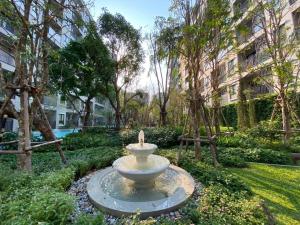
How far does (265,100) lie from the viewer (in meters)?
15.8

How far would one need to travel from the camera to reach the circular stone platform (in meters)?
3.97

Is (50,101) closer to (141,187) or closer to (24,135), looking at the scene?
(24,135)

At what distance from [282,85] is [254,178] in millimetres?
6527

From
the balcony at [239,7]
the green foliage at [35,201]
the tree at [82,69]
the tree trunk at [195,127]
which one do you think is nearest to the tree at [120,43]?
the tree at [82,69]

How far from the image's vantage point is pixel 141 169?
15.9ft

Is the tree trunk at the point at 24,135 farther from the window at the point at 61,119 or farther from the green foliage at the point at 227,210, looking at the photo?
the window at the point at 61,119

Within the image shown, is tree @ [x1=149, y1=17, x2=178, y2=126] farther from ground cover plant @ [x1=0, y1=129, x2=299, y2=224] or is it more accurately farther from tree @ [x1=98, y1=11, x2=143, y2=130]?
ground cover plant @ [x1=0, y1=129, x2=299, y2=224]

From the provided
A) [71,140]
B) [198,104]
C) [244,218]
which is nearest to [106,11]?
[71,140]

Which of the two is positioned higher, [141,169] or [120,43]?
[120,43]

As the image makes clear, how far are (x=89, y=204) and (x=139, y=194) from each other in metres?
1.08

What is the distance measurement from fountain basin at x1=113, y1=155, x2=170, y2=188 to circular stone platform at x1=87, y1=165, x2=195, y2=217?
0.29m

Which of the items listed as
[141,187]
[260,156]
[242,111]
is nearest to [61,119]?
[242,111]

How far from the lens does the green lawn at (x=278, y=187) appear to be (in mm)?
3930

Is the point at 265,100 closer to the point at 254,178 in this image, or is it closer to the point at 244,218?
the point at 254,178
